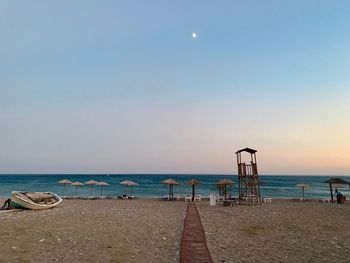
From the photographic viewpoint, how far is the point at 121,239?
10.0m

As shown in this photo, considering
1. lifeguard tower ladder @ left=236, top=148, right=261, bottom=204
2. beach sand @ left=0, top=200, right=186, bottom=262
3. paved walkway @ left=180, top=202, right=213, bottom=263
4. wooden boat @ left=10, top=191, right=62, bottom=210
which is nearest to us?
paved walkway @ left=180, top=202, right=213, bottom=263

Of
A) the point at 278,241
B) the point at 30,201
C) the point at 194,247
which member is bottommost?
the point at 278,241

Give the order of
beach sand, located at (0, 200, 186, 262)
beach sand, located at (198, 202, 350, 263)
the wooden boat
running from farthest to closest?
the wooden boat < beach sand, located at (198, 202, 350, 263) < beach sand, located at (0, 200, 186, 262)

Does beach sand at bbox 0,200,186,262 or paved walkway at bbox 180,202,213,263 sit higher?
paved walkway at bbox 180,202,213,263

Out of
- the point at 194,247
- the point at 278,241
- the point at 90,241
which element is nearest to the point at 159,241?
the point at 194,247

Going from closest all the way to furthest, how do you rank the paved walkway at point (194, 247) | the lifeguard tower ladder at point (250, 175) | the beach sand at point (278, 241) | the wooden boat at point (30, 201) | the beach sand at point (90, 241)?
the paved walkway at point (194, 247), the beach sand at point (90, 241), the beach sand at point (278, 241), the wooden boat at point (30, 201), the lifeguard tower ladder at point (250, 175)

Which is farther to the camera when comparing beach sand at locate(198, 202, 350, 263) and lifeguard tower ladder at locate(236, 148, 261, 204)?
lifeguard tower ladder at locate(236, 148, 261, 204)

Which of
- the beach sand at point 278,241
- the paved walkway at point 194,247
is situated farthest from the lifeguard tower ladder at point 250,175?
the paved walkway at point 194,247

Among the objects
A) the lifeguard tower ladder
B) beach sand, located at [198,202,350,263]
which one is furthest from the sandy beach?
the lifeguard tower ladder

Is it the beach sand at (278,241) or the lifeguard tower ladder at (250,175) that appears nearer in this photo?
the beach sand at (278,241)

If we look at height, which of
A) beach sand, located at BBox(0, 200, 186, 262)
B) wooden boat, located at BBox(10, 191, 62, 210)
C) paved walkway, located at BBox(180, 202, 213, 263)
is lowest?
beach sand, located at BBox(0, 200, 186, 262)

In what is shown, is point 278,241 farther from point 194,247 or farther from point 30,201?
point 30,201

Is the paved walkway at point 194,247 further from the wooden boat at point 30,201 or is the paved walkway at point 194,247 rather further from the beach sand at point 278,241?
the wooden boat at point 30,201

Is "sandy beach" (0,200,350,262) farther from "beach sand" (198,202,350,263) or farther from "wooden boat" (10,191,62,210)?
"wooden boat" (10,191,62,210)
